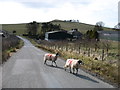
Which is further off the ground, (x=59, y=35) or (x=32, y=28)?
(x=32, y=28)

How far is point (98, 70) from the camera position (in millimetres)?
22312

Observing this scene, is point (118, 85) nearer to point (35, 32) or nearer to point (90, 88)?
point (90, 88)

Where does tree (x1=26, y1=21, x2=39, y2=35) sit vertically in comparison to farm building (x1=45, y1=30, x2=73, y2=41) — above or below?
above

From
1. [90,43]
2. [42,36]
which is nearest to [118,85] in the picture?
[90,43]

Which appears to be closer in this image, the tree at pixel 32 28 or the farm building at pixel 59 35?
the farm building at pixel 59 35

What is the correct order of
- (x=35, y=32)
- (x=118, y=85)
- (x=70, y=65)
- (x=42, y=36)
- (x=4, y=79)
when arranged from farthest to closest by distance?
(x=35, y=32) → (x=42, y=36) → (x=70, y=65) → (x=4, y=79) → (x=118, y=85)

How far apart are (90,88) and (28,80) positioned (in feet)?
15.4

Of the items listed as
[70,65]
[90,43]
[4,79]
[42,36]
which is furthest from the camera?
[42,36]

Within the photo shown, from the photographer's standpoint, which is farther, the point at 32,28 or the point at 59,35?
the point at 32,28

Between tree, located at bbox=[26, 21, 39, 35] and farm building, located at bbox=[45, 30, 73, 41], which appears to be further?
tree, located at bbox=[26, 21, 39, 35]

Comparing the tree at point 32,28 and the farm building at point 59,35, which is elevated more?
the tree at point 32,28

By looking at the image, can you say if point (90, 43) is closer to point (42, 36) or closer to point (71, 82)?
point (71, 82)

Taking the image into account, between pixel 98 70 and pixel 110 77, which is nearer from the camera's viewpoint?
pixel 110 77

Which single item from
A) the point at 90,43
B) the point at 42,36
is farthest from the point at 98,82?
the point at 42,36
